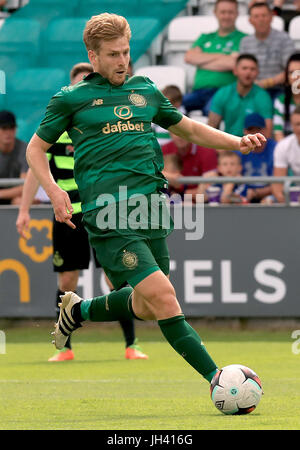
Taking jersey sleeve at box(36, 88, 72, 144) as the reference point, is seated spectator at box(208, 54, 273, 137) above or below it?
above

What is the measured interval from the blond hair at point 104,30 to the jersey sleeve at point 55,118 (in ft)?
1.07

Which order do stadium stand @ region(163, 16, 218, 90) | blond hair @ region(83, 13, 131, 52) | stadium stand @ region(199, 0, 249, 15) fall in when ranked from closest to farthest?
blond hair @ region(83, 13, 131, 52) → stadium stand @ region(163, 16, 218, 90) → stadium stand @ region(199, 0, 249, 15)

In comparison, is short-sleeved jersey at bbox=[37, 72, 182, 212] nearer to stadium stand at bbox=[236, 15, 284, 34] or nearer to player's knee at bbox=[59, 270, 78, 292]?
player's knee at bbox=[59, 270, 78, 292]

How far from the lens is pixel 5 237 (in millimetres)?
11719

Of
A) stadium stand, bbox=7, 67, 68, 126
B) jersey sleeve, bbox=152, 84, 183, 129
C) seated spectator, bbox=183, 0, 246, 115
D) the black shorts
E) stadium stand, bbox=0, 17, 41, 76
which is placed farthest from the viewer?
stadium stand, bbox=0, 17, 41, 76

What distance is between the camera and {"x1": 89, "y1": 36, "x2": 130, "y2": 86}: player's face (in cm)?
594

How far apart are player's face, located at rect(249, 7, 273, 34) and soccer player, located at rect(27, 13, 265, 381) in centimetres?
762

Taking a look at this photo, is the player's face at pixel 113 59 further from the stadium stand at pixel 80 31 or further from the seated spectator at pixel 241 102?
the stadium stand at pixel 80 31

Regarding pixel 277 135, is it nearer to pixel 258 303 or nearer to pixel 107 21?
pixel 258 303

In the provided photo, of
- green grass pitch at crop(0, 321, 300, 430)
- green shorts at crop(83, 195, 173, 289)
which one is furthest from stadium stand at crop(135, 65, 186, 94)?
green shorts at crop(83, 195, 173, 289)

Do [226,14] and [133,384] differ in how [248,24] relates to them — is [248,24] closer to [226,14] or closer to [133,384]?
[226,14]

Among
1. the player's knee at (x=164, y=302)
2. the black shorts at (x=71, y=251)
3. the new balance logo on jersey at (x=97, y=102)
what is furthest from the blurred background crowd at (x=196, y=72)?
the player's knee at (x=164, y=302)

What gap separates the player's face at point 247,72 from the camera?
42.5ft

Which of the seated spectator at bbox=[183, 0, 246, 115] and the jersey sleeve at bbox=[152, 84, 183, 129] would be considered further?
the seated spectator at bbox=[183, 0, 246, 115]
